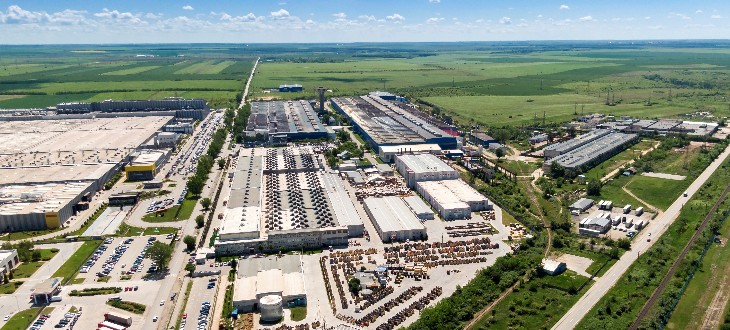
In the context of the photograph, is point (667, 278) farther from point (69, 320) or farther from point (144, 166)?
point (144, 166)

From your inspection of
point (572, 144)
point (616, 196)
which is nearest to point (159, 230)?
point (616, 196)

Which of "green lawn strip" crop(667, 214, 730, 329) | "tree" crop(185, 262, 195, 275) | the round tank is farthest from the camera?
"tree" crop(185, 262, 195, 275)

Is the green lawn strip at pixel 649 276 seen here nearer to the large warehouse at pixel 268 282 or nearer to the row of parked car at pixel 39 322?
the large warehouse at pixel 268 282

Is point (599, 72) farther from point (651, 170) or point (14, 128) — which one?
point (14, 128)

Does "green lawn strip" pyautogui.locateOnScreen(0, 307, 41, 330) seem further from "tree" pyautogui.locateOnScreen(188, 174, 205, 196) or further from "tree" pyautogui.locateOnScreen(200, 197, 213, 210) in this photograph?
"tree" pyautogui.locateOnScreen(188, 174, 205, 196)

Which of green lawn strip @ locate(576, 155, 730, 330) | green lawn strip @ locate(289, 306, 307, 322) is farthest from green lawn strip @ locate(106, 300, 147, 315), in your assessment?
green lawn strip @ locate(576, 155, 730, 330)

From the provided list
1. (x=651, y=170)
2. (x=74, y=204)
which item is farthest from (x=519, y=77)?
(x=74, y=204)
